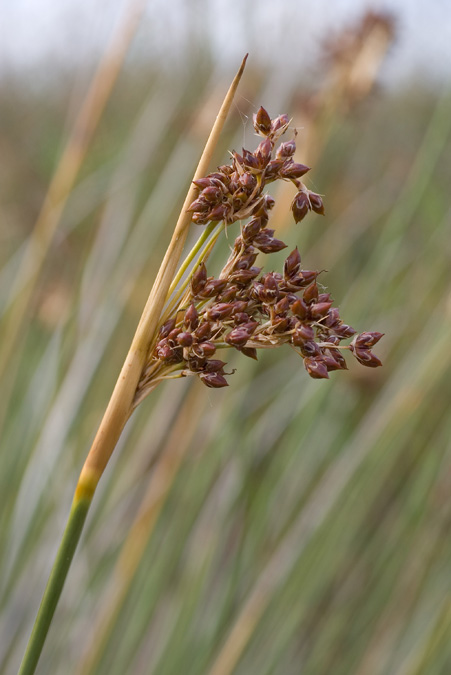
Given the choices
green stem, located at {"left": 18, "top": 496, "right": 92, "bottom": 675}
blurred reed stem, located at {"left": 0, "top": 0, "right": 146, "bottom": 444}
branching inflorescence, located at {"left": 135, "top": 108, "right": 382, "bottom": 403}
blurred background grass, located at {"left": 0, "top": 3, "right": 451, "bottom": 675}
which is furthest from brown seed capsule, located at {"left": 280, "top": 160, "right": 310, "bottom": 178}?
blurred reed stem, located at {"left": 0, "top": 0, "right": 146, "bottom": 444}

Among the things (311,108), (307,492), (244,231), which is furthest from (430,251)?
(244,231)

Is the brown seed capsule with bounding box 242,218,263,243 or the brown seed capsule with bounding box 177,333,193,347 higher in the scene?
the brown seed capsule with bounding box 242,218,263,243

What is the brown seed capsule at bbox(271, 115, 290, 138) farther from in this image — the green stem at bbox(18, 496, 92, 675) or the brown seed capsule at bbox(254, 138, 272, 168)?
→ the green stem at bbox(18, 496, 92, 675)

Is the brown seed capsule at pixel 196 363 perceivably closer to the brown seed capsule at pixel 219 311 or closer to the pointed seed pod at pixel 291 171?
the brown seed capsule at pixel 219 311

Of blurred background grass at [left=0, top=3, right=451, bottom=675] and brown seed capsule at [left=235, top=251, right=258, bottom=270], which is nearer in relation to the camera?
brown seed capsule at [left=235, top=251, right=258, bottom=270]

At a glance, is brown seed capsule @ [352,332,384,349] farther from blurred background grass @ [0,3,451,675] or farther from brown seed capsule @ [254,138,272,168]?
blurred background grass @ [0,3,451,675]

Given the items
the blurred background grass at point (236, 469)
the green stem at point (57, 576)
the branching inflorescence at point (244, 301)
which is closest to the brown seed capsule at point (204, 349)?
the branching inflorescence at point (244, 301)

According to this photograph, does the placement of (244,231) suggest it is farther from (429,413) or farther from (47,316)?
(429,413)
